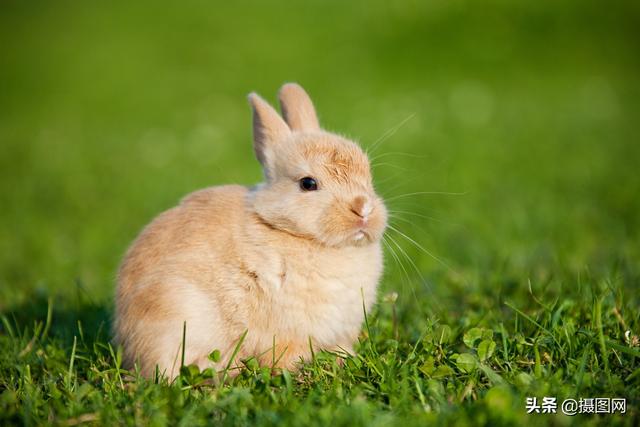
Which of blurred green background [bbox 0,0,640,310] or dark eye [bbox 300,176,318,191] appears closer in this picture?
dark eye [bbox 300,176,318,191]

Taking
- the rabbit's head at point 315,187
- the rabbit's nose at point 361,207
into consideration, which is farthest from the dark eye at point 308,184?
the rabbit's nose at point 361,207

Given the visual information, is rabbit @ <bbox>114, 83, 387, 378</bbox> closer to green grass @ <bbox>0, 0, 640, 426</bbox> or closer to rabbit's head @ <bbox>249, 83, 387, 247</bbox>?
rabbit's head @ <bbox>249, 83, 387, 247</bbox>

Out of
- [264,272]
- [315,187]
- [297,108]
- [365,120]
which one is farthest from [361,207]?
[365,120]

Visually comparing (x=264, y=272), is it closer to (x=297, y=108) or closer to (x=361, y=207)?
(x=361, y=207)

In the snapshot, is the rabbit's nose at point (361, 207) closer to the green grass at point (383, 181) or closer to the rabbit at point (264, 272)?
the rabbit at point (264, 272)

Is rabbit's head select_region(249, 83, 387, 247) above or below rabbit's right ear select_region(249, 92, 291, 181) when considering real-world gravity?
below

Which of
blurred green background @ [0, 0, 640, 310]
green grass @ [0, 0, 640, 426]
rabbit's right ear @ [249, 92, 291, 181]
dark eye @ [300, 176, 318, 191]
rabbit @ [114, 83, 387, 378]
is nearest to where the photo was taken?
green grass @ [0, 0, 640, 426]

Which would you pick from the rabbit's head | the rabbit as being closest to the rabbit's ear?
the rabbit's head
